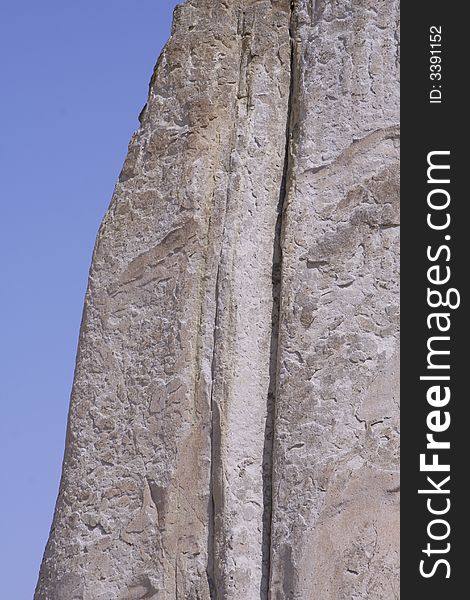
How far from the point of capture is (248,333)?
368 cm

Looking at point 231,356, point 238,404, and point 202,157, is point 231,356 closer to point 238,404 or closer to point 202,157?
point 238,404

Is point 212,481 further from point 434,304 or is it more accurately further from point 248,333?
point 434,304

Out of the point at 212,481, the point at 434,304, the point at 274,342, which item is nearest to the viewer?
the point at 434,304

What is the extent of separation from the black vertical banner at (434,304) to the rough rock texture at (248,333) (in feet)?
0.19

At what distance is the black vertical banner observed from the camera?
3.27 meters

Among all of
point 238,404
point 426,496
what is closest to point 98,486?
point 238,404

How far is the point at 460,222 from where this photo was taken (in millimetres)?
3482

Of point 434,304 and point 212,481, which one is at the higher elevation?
point 434,304

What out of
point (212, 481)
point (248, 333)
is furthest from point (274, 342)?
point (212, 481)

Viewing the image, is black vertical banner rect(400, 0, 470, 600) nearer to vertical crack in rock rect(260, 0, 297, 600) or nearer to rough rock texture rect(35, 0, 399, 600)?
rough rock texture rect(35, 0, 399, 600)

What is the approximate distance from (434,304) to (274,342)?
0.50 meters

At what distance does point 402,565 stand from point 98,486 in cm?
94

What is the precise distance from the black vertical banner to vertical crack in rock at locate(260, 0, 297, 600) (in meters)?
0.38

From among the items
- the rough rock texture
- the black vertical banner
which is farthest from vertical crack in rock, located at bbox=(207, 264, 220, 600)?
the black vertical banner
